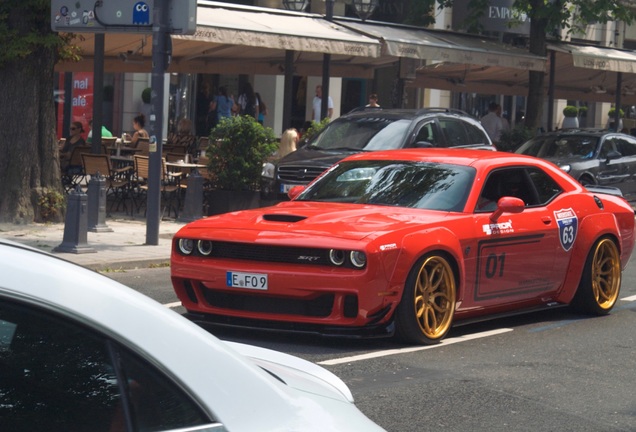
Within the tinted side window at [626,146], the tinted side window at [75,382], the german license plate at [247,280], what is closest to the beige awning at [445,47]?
the tinted side window at [626,146]

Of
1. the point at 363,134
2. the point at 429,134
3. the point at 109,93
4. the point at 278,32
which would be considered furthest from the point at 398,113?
the point at 109,93

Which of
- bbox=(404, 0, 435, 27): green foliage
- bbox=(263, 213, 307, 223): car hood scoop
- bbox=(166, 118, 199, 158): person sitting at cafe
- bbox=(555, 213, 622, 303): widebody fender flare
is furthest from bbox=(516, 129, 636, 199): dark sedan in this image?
bbox=(263, 213, 307, 223): car hood scoop

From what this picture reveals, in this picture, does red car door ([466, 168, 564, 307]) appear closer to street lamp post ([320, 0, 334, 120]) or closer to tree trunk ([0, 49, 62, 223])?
tree trunk ([0, 49, 62, 223])

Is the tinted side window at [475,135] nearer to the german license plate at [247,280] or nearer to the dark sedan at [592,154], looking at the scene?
the dark sedan at [592,154]

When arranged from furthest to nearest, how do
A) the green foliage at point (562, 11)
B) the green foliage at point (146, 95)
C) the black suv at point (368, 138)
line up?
the green foliage at point (146, 95), the green foliage at point (562, 11), the black suv at point (368, 138)

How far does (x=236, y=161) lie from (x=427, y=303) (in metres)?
9.79

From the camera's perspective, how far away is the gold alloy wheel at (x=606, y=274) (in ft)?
35.2

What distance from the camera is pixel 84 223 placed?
44.3ft

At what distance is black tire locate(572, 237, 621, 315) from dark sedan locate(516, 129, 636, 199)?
11.4m

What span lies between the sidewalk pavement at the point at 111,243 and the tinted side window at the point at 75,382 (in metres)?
9.79

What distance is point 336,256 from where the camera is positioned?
8.36 meters

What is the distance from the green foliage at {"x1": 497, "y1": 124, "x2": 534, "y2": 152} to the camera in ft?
85.1

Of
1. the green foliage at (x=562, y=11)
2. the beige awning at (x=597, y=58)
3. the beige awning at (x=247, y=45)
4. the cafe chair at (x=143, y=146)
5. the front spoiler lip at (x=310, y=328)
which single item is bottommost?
the front spoiler lip at (x=310, y=328)

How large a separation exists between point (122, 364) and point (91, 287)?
0.18 meters
